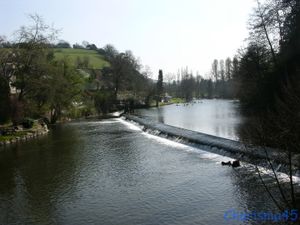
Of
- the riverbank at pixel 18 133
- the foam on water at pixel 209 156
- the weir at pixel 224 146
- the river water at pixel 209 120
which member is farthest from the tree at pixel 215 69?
the riverbank at pixel 18 133

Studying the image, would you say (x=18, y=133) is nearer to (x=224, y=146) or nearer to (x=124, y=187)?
(x=224, y=146)

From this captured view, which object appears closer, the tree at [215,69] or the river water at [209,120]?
the river water at [209,120]

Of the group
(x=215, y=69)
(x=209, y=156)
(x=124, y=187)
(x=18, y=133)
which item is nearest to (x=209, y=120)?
(x=209, y=156)

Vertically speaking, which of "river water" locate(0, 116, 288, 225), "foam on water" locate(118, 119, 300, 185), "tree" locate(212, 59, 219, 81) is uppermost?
"tree" locate(212, 59, 219, 81)

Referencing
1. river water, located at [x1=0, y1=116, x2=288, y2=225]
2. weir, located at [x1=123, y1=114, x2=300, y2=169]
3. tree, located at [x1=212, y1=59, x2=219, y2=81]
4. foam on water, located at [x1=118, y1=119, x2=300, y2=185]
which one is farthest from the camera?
tree, located at [x1=212, y1=59, x2=219, y2=81]

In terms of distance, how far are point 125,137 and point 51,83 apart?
1509 centimetres

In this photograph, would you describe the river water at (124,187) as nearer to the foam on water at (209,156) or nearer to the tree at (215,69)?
the foam on water at (209,156)

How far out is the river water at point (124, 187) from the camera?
40.9ft

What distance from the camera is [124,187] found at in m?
16.0

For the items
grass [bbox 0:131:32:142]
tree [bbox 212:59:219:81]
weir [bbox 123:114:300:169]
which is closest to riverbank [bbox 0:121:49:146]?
grass [bbox 0:131:32:142]

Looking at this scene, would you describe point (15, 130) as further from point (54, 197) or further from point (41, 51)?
point (54, 197)

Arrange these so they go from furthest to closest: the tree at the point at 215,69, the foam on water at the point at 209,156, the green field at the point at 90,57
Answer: the tree at the point at 215,69, the green field at the point at 90,57, the foam on water at the point at 209,156

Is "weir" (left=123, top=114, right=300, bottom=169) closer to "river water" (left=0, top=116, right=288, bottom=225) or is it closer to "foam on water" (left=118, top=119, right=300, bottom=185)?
"foam on water" (left=118, top=119, right=300, bottom=185)

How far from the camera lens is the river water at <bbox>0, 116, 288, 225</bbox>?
40.9 feet
